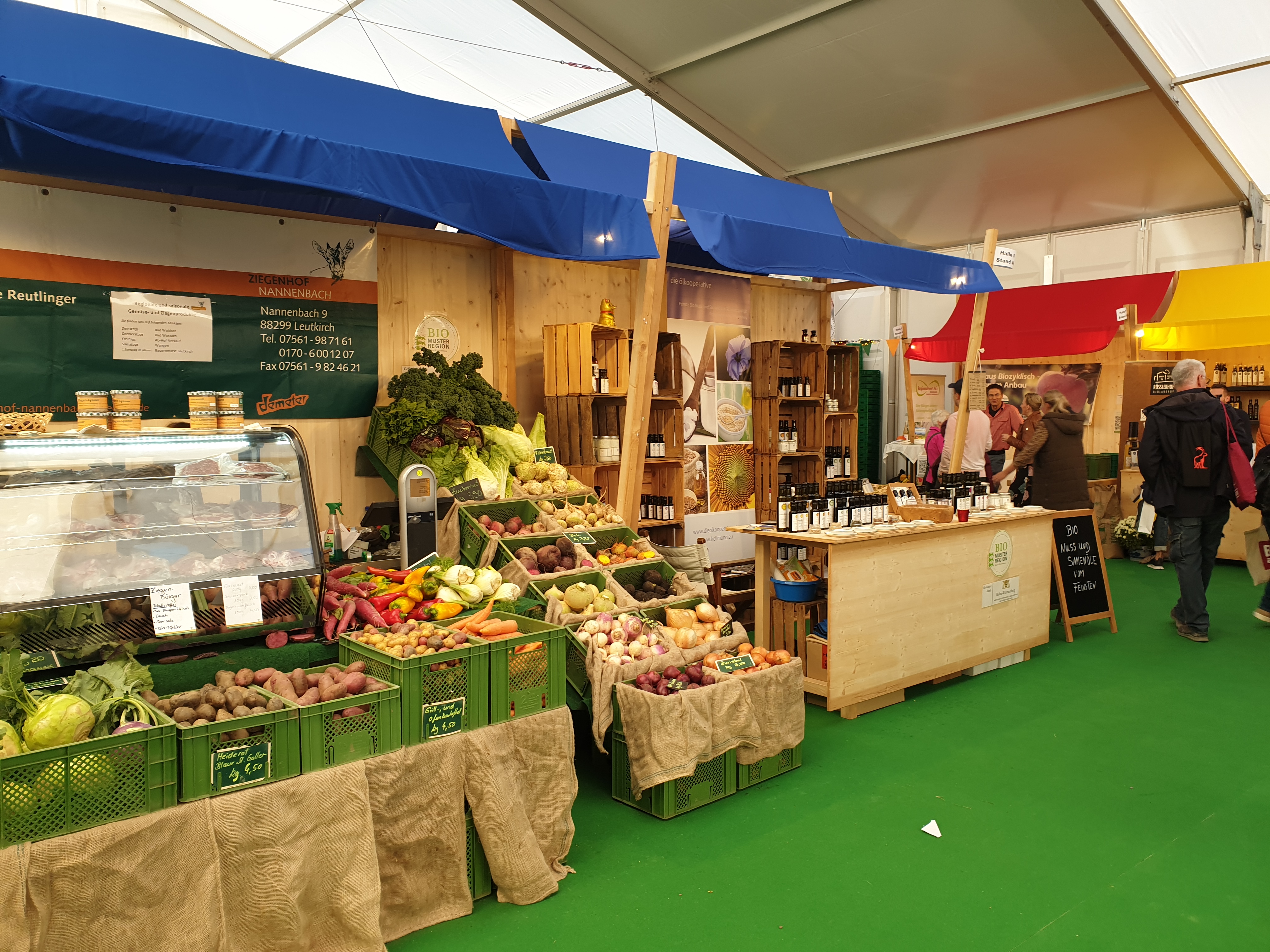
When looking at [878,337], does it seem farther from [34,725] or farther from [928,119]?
[34,725]

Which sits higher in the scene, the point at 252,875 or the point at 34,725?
the point at 34,725

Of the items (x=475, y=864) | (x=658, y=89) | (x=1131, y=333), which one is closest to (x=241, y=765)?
(x=475, y=864)

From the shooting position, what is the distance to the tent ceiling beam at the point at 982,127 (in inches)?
391

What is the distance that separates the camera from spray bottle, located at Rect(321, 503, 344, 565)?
4.63 metres

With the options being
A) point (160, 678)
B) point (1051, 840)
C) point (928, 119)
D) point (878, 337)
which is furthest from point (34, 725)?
point (878, 337)

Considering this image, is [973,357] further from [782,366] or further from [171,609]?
[171,609]

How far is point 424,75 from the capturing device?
40.7ft

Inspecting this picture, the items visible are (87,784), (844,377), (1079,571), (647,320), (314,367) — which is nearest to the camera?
(87,784)

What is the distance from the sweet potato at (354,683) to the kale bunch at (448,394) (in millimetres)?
2307

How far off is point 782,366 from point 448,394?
386 centimetres

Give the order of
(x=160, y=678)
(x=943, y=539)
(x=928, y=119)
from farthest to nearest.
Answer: (x=928, y=119), (x=943, y=539), (x=160, y=678)

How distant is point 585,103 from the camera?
1234cm

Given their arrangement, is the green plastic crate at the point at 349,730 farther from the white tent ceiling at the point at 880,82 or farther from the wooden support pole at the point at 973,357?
the white tent ceiling at the point at 880,82

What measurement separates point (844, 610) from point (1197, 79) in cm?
861
